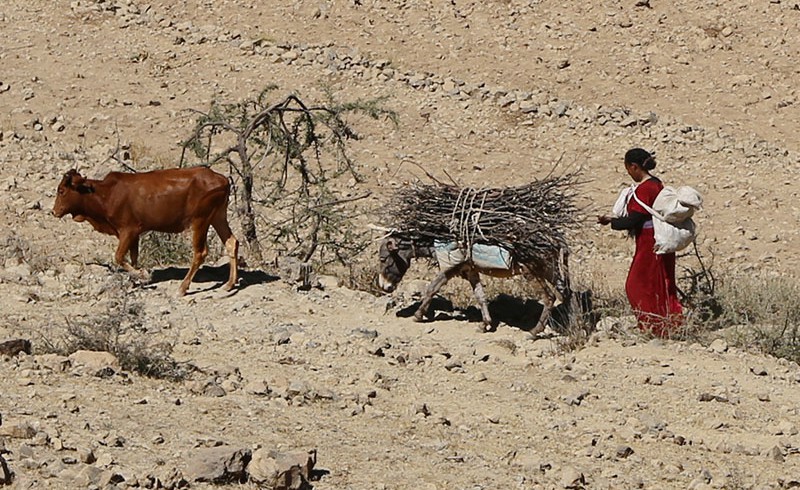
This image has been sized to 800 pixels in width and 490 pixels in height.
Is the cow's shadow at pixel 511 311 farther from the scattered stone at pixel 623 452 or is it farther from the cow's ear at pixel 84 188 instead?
the scattered stone at pixel 623 452

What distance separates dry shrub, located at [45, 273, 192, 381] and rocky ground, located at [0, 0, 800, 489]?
0.36ft

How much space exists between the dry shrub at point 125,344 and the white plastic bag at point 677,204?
147 inches

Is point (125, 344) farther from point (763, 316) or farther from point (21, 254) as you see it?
point (763, 316)

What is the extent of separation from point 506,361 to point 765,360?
192 cm

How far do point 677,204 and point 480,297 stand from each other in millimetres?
1655

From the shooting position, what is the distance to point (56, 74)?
67.6 feet

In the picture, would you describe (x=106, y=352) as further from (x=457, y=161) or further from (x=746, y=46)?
(x=746, y=46)

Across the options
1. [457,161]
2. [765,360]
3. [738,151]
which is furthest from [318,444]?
[738,151]

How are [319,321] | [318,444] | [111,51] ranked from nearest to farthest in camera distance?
[318,444]
[319,321]
[111,51]

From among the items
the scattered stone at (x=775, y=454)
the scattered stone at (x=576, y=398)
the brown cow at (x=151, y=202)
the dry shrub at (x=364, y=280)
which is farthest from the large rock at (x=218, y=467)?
the dry shrub at (x=364, y=280)

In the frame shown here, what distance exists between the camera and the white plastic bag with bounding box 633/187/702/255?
1106cm

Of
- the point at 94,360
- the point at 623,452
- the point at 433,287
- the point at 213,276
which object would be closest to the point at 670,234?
the point at 433,287

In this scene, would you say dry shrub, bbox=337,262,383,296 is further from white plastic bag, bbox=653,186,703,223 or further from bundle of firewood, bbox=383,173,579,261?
white plastic bag, bbox=653,186,703,223

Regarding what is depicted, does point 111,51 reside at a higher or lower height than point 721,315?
higher
